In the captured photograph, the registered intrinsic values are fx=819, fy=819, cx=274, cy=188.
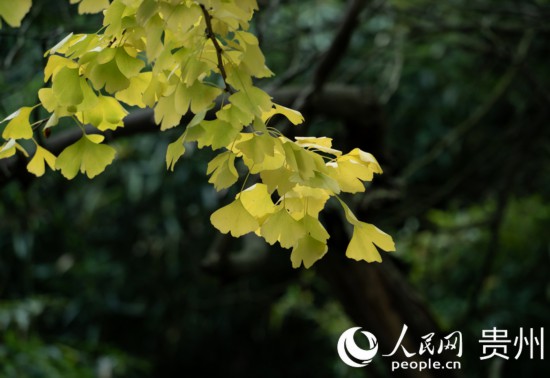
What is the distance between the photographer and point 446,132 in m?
3.29

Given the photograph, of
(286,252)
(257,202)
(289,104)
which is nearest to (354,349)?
(289,104)

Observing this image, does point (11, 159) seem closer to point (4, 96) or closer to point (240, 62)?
point (4, 96)

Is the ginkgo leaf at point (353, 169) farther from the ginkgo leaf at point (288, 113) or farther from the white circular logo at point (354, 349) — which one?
the white circular logo at point (354, 349)

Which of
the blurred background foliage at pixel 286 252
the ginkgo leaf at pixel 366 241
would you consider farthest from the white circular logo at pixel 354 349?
the ginkgo leaf at pixel 366 241

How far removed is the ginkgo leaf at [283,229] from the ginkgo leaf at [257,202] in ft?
0.14

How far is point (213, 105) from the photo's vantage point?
694 mm

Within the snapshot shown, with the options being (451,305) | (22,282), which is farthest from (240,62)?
(22,282)

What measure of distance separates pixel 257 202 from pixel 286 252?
2.64 meters

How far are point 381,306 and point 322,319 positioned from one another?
112 centimetres

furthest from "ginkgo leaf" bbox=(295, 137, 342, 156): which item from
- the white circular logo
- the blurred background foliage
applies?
the blurred background foliage

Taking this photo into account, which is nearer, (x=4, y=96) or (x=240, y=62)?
(x=240, y=62)

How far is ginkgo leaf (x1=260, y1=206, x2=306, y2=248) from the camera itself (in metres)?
0.69

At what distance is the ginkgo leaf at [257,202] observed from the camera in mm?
741

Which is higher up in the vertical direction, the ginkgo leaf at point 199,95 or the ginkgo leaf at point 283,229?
the ginkgo leaf at point 199,95
